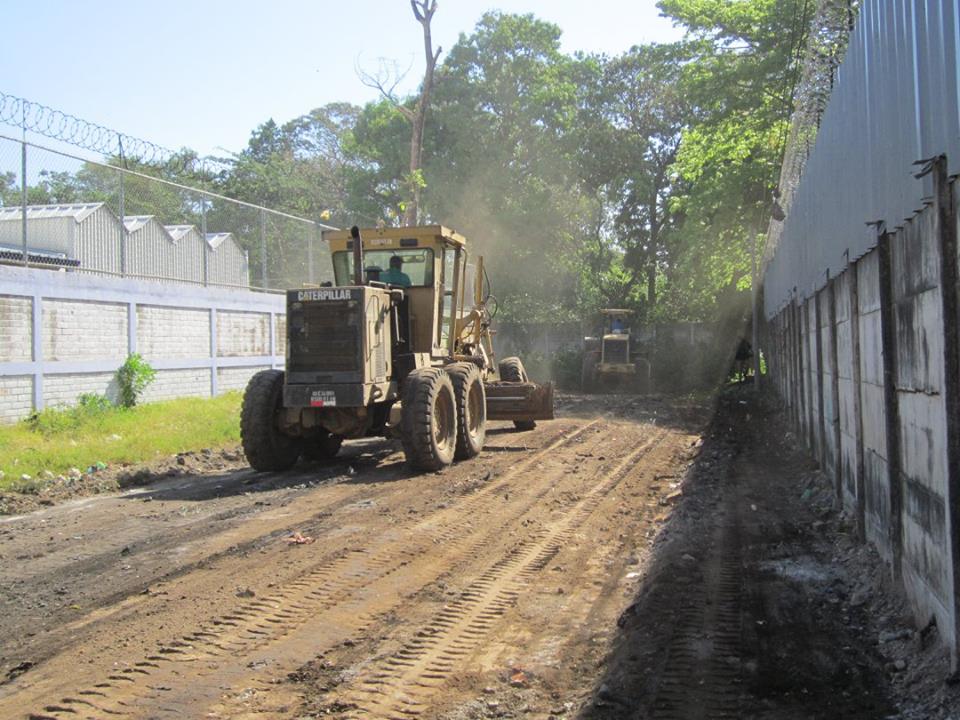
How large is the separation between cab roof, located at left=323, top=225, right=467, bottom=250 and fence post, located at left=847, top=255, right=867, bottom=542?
6.33 meters

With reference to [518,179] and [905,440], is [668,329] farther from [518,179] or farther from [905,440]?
[905,440]

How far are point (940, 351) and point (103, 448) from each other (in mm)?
11091

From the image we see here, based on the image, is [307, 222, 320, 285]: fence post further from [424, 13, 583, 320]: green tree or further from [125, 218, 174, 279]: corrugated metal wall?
[424, 13, 583, 320]: green tree

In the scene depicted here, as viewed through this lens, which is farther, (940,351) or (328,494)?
(328,494)

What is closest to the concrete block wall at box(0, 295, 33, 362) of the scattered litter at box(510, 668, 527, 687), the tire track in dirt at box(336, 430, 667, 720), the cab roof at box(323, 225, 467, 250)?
the cab roof at box(323, 225, 467, 250)

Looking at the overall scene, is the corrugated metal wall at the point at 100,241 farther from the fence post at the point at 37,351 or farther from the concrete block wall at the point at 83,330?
the fence post at the point at 37,351

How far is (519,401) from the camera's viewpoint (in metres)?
15.0

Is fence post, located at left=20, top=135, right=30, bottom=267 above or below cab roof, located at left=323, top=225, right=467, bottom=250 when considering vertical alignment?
above

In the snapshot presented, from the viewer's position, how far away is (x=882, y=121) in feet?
18.2

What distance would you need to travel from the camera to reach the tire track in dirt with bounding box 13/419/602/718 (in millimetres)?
4215

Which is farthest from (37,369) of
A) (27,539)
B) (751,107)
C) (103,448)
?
(751,107)

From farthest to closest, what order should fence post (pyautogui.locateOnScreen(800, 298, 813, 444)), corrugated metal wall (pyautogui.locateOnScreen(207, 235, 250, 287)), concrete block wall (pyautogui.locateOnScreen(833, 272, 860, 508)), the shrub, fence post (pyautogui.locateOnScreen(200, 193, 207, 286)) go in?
corrugated metal wall (pyautogui.locateOnScreen(207, 235, 250, 287)) → fence post (pyautogui.locateOnScreen(200, 193, 207, 286)) → the shrub → fence post (pyautogui.locateOnScreen(800, 298, 813, 444)) → concrete block wall (pyautogui.locateOnScreen(833, 272, 860, 508))

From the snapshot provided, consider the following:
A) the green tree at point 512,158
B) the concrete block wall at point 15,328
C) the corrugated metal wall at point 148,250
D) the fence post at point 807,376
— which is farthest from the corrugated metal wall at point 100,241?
the green tree at point 512,158

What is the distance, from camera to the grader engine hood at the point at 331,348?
10.7 metres
